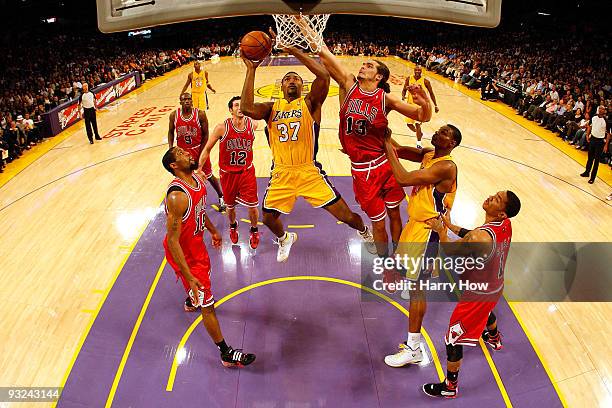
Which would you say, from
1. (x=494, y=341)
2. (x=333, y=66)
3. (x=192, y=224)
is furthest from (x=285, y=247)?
(x=494, y=341)

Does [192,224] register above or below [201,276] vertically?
above

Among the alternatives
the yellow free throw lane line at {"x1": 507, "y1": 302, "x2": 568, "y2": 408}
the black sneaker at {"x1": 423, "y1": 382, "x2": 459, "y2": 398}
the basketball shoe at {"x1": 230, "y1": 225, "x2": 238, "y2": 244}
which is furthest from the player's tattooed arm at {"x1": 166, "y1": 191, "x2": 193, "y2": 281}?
the yellow free throw lane line at {"x1": 507, "y1": 302, "x2": 568, "y2": 408}

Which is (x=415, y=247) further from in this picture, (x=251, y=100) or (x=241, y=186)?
(x=241, y=186)

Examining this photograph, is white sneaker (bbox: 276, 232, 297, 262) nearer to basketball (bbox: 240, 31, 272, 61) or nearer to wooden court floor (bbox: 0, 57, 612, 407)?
wooden court floor (bbox: 0, 57, 612, 407)

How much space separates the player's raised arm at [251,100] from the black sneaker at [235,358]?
2.29m

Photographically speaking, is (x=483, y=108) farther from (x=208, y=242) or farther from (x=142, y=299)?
(x=142, y=299)

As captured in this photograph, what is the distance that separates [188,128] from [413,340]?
4317mm

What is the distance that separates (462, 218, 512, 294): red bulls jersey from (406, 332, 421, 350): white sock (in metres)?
0.84

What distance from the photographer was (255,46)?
4.11 meters

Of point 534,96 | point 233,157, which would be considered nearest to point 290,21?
point 233,157

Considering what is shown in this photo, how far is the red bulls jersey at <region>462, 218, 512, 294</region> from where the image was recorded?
3.70m

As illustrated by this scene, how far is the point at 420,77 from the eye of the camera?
10.5 m

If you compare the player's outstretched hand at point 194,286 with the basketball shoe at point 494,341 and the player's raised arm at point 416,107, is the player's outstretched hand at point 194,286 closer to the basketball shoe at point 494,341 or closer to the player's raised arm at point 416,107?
the player's raised arm at point 416,107

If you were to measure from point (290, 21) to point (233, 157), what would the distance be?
2.26 meters
